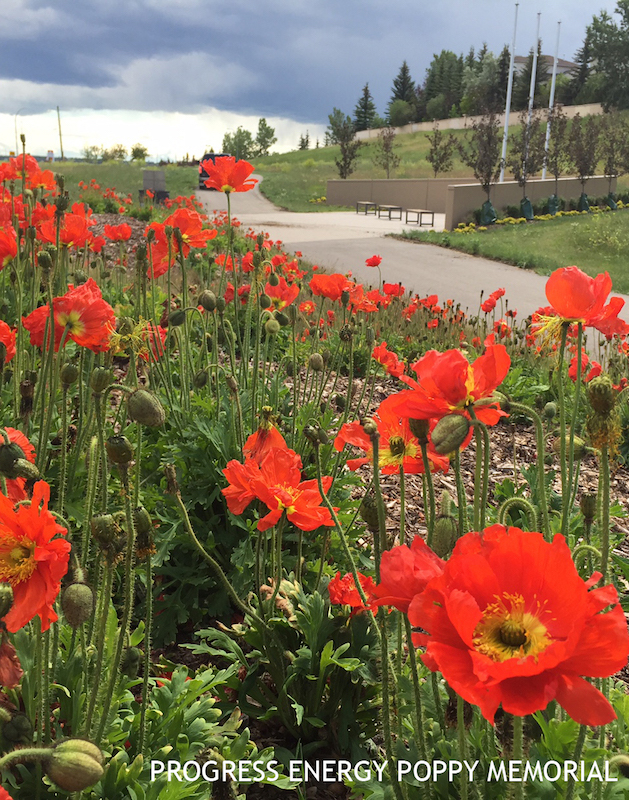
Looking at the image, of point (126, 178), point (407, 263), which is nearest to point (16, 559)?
point (407, 263)

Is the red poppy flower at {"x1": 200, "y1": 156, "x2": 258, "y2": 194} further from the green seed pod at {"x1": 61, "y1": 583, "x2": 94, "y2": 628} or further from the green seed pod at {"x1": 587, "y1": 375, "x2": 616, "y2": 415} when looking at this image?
the green seed pod at {"x1": 61, "y1": 583, "x2": 94, "y2": 628}

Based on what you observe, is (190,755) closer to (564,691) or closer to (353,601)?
(353,601)

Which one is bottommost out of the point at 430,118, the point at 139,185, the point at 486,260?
the point at 486,260

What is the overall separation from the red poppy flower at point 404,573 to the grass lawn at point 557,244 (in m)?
12.4

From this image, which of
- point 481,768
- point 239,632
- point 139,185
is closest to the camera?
point 481,768

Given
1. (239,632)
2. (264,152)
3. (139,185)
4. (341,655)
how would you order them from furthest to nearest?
(264,152)
(139,185)
(239,632)
(341,655)

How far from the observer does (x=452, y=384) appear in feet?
3.42

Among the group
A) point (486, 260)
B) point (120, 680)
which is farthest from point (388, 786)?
point (486, 260)

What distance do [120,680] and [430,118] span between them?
2738 inches

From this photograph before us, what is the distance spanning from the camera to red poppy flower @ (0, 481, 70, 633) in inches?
39.0

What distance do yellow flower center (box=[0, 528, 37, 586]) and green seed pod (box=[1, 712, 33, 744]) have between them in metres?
0.23

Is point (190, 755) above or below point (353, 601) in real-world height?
below

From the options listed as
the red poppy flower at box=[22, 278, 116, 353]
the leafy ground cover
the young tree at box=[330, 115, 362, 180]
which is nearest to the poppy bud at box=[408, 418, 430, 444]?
the leafy ground cover

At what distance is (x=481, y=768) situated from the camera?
1280 millimetres
